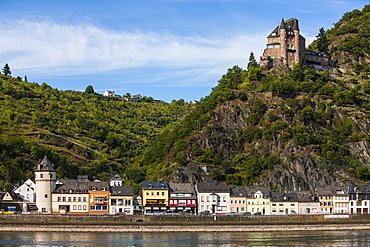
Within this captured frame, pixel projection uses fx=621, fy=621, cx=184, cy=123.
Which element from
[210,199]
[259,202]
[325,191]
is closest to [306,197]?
[325,191]

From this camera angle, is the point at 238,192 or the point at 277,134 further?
the point at 277,134

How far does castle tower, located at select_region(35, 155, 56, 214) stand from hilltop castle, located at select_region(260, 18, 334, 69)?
3593 inches

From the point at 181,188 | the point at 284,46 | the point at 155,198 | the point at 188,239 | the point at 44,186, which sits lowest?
the point at 188,239

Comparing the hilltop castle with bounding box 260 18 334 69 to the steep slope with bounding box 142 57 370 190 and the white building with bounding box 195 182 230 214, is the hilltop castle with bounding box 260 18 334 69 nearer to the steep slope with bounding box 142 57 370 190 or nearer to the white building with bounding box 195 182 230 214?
the steep slope with bounding box 142 57 370 190

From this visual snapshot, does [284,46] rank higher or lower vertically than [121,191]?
higher

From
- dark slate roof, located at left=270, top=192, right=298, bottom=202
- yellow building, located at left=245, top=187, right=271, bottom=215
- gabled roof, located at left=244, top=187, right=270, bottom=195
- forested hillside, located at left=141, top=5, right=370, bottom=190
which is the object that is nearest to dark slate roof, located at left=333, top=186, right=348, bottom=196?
dark slate roof, located at left=270, top=192, right=298, bottom=202

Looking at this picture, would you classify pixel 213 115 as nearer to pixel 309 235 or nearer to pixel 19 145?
pixel 19 145

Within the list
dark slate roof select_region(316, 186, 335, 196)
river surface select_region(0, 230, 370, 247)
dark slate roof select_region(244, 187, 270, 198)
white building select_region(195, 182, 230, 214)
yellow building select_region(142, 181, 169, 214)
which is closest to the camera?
river surface select_region(0, 230, 370, 247)

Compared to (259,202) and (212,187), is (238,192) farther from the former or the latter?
(212,187)

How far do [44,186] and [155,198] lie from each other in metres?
21.8

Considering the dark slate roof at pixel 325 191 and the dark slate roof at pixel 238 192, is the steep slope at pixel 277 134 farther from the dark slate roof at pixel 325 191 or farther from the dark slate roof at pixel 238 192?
the dark slate roof at pixel 238 192

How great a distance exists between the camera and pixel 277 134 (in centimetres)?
15025

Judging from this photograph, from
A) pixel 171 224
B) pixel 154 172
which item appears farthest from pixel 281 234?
pixel 154 172

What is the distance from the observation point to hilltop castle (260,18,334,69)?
577 feet
